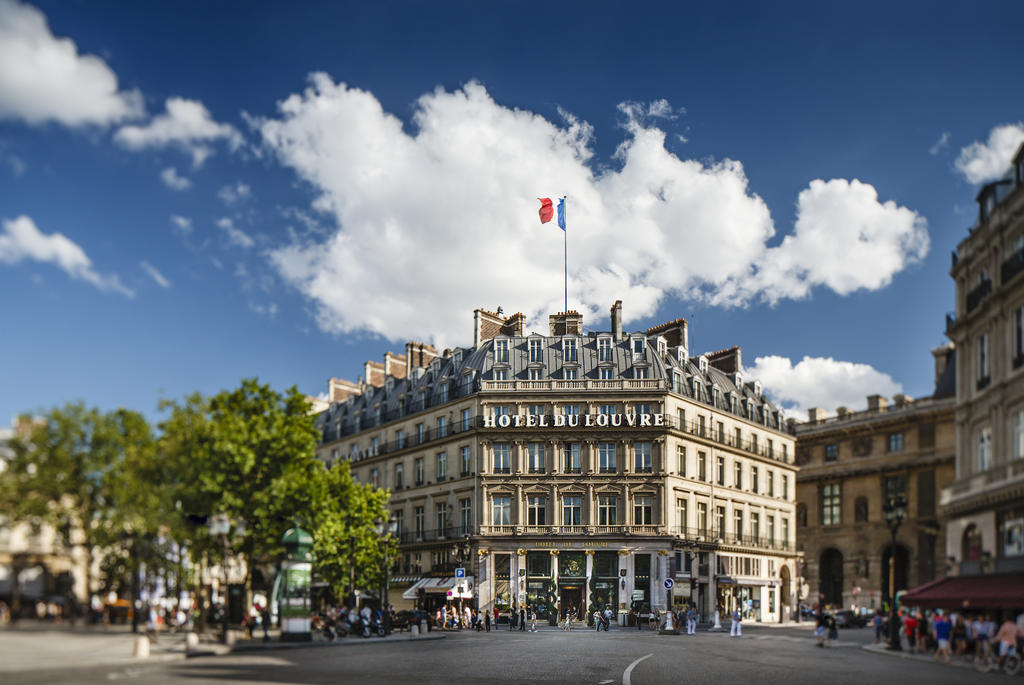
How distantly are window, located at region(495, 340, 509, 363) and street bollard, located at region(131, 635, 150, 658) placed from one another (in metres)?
70.4

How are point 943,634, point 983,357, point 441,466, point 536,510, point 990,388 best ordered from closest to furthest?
point 943,634 → point 990,388 → point 983,357 → point 536,510 → point 441,466

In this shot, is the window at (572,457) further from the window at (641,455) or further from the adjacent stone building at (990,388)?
the adjacent stone building at (990,388)

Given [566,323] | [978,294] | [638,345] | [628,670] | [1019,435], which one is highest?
[566,323]

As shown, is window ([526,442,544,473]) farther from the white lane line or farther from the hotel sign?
the white lane line

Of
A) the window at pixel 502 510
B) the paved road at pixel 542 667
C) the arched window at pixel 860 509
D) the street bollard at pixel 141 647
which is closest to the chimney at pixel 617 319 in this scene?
the window at pixel 502 510

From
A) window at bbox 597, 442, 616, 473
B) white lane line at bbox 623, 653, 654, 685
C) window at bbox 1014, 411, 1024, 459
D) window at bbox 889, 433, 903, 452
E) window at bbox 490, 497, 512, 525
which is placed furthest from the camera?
window at bbox 597, 442, 616, 473

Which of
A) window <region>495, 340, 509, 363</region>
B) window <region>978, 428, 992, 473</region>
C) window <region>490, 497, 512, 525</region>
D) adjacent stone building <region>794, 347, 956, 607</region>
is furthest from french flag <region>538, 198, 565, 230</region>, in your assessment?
window <region>978, 428, 992, 473</region>

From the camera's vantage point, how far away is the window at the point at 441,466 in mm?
78562

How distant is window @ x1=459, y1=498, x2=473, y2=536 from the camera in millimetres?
74188

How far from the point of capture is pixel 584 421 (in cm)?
7344

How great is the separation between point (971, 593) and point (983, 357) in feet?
32.2

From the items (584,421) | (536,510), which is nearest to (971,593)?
(584,421)

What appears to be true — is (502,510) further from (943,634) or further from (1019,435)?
(1019,435)

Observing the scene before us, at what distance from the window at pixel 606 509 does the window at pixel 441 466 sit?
13.5m
